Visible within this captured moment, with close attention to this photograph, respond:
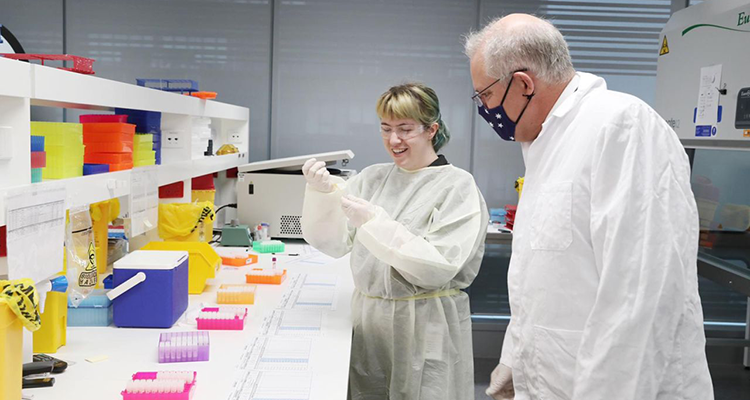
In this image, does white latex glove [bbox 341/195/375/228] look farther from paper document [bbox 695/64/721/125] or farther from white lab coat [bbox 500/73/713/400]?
paper document [bbox 695/64/721/125]

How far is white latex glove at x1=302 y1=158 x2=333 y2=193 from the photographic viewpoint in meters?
2.01

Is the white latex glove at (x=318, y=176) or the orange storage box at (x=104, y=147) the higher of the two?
the orange storage box at (x=104, y=147)

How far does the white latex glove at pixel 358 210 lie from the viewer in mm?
1863

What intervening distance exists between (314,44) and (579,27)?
5.40 feet

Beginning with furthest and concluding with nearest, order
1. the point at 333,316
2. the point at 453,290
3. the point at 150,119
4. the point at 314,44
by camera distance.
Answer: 1. the point at 314,44
2. the point at 150,119
3. the point at 453,290
4. the point at 333,316

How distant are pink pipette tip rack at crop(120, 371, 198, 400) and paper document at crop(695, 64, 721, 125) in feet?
7.90

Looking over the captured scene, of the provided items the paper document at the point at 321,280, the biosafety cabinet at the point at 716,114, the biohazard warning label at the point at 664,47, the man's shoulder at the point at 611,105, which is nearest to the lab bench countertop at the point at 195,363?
the paper document at the point at 321,280

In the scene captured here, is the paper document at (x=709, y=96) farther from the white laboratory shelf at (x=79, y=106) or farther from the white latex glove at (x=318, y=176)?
the white laboratory shelf at (x=79, y=106)

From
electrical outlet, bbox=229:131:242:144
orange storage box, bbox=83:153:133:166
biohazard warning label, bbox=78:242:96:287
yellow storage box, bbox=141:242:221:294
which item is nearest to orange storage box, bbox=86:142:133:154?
orange storage box, bbox=83:153:133:166

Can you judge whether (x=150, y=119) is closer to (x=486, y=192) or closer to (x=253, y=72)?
(x=253, y=72)

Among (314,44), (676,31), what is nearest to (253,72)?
(314,44)

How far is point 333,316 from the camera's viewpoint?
1.93m

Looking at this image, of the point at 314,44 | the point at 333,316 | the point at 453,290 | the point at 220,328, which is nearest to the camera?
the point at 220,328

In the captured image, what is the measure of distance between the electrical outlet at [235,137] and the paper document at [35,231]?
7.58 feet
